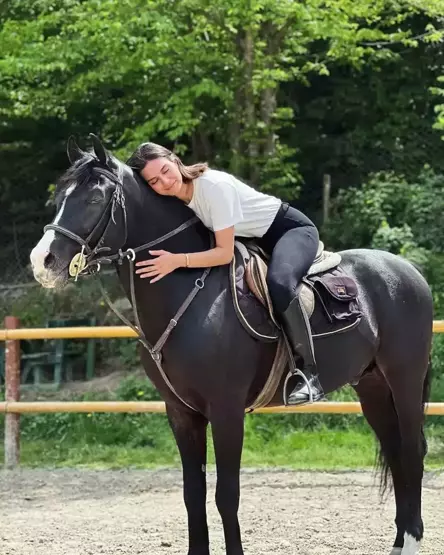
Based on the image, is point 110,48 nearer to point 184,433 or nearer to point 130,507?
point 130,507

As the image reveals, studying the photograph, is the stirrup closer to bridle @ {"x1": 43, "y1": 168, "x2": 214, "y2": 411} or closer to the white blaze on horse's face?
bridle @ {"x1": 43, "y1": 168, "x2": 214, "y2": 411}

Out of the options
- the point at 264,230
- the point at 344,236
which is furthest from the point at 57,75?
the point at 264,230

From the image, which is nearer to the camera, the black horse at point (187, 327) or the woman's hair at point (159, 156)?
the black horse at point (187, 327)

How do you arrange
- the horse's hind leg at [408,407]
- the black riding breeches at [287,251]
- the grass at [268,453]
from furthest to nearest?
the grass at [268,453], the horse's hind leg at [408,407], the black riding breeches at [287,251]

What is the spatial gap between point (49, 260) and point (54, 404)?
418 cm

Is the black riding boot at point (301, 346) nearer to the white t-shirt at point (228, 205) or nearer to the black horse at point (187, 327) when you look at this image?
the black horse at point (187, 327)

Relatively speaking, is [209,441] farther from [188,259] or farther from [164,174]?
[164,174]

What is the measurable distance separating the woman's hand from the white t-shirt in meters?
0.23

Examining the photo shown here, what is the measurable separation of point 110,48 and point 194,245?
7329 millimetres

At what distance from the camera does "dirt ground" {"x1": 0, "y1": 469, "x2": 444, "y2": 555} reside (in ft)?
15.5

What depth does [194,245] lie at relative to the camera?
3.79 metres

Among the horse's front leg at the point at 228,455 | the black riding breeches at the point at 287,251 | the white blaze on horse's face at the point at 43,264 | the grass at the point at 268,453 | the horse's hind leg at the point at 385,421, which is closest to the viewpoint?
the white blaze on horse's face at the point at 43,264

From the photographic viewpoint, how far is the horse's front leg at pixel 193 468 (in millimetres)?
3877

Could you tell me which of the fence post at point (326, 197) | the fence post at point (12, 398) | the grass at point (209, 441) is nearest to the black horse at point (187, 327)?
Answer: the grass at point (209, 441)
